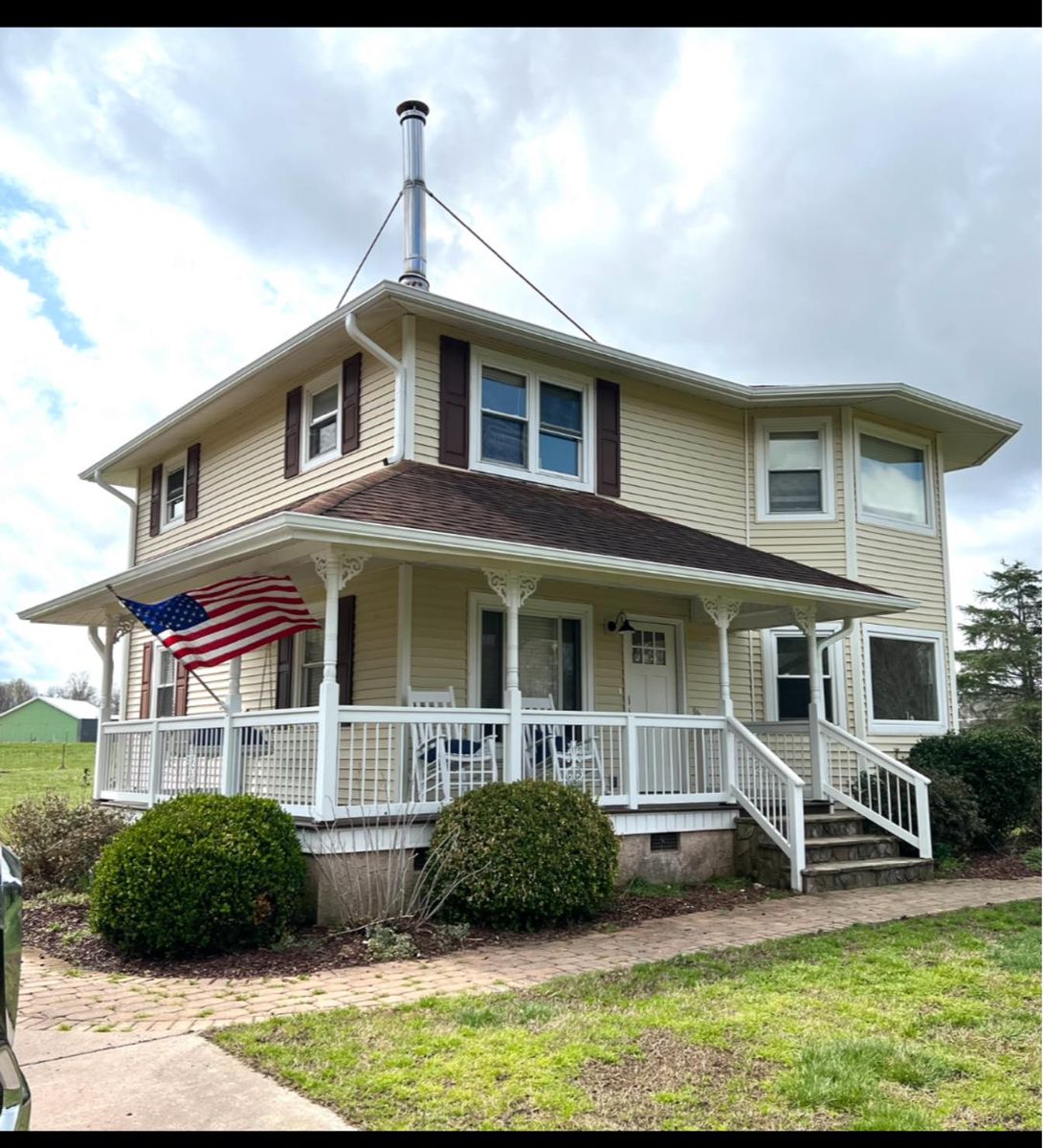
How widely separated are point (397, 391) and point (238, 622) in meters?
3.40

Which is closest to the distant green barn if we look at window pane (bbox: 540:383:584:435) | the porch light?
window pane (bbox: 540:383:584:435)

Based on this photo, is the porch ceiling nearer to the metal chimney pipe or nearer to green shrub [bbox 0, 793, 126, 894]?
green shrub [bbox 0, 793, 126, 894]

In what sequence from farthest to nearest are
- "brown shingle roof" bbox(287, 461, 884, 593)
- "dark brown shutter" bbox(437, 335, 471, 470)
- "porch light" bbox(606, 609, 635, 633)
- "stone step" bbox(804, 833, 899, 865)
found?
"porch light" bbox(606, 609, 635, 633) → "dark brown shutter" bbox(437, 335, 471, 470) → "stone step" bbox(804, 833, 899, 865) → "brown shingle roof" bbox(287, 461, 884, 593)

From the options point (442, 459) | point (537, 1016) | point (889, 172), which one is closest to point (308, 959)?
point (537, 1016)

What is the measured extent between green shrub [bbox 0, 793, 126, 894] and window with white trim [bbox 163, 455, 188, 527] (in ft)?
21.6

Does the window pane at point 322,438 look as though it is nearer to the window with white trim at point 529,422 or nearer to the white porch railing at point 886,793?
the window with white trim at point 529,422

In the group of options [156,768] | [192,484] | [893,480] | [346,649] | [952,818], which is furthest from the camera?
[192,484]

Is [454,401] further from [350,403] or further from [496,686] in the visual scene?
[496,686]

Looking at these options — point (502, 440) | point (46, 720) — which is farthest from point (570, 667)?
point (46, 720)

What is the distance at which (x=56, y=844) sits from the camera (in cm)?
1008

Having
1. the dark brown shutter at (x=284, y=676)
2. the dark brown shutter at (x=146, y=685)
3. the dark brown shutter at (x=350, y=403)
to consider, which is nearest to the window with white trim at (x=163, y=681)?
the dark brown shutter at (x=146, y=685)

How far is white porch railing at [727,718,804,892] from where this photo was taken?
10.2 meters

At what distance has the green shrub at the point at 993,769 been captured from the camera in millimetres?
12766

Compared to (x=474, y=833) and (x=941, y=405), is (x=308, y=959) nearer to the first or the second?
(x=474, y=833)
